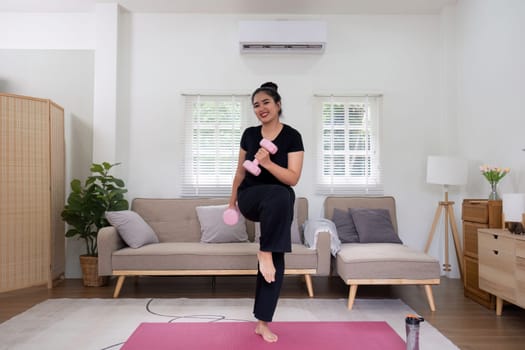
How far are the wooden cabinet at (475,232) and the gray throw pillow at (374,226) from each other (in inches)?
26.1

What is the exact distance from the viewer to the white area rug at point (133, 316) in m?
2.51

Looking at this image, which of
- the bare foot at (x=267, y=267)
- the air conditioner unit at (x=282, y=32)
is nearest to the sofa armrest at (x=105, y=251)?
the bare foot at (x=267, y=267)

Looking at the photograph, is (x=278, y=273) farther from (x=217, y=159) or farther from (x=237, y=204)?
(x=217, y=159)

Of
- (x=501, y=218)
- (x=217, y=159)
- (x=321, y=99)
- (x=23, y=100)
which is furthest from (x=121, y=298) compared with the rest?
(x=501, y=218)

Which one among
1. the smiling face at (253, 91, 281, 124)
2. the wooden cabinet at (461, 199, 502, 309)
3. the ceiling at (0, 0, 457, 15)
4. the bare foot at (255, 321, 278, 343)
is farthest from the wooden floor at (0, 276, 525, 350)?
the ceiling at (0, 0, 457, 15)

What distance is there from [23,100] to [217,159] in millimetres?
1990

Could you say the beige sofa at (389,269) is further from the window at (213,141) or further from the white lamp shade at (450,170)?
the window at (213,141)

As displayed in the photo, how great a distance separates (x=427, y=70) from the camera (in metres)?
4.66

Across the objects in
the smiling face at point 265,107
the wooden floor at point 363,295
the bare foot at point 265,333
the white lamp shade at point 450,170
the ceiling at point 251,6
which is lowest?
the wooden floor at point 363,295

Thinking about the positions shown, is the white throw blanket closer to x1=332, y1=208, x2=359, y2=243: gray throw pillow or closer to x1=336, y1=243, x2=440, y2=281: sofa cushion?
x1=332, y1=208, x2=359, y2=243: gray throw pillow

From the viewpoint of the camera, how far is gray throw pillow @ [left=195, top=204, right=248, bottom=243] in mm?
3945

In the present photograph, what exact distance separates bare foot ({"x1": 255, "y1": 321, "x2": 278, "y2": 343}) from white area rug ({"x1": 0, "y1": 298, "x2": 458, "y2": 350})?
468mm

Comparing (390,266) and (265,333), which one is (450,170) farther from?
(265,333)

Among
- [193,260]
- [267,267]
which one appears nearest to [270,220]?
[267,267]
